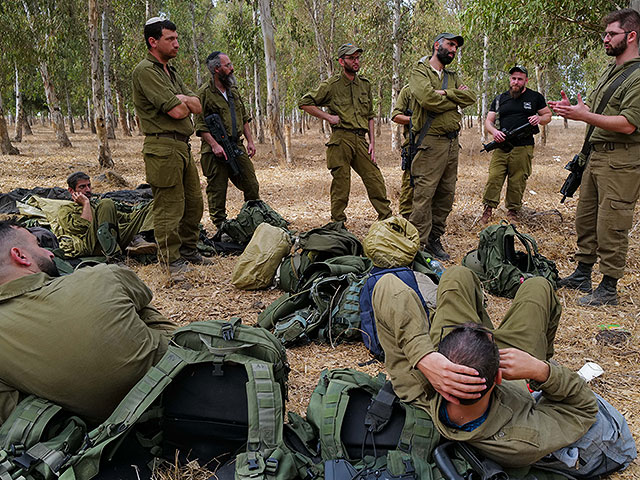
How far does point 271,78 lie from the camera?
1122cm

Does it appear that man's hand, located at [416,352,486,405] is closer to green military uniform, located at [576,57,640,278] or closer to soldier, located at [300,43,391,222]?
green military uniform, located at [576,57,640,278]

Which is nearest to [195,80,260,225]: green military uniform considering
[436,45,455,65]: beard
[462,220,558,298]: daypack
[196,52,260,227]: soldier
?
[196,52,260,227]: soldier

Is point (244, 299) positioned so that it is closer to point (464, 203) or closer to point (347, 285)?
point (347, 285)

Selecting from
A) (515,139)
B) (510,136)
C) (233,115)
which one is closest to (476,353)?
(233,115)

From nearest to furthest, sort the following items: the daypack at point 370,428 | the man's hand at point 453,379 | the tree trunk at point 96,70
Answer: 1. the man's hand at point 453,379
2. the daypack at point 370,428
3. the tree trunk at point 96,70

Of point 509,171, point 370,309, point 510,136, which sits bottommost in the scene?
point 370,309

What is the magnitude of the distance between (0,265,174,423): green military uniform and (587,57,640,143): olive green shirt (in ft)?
12.7

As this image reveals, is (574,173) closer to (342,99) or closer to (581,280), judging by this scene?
(581,280)

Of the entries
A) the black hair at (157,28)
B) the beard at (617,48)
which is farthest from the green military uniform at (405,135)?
the black hair at (157,28)

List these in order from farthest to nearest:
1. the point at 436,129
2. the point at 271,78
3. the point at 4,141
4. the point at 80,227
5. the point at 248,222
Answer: the point at 4,141
the point at 271,78
the point at 248,222
the point at 436,129
the point at 80,227

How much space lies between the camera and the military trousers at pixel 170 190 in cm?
441

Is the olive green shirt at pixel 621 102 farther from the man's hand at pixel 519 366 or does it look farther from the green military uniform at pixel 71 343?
the green military uniform at pixel 71 343

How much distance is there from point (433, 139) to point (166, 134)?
282 cm

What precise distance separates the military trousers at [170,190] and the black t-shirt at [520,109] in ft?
14.3
